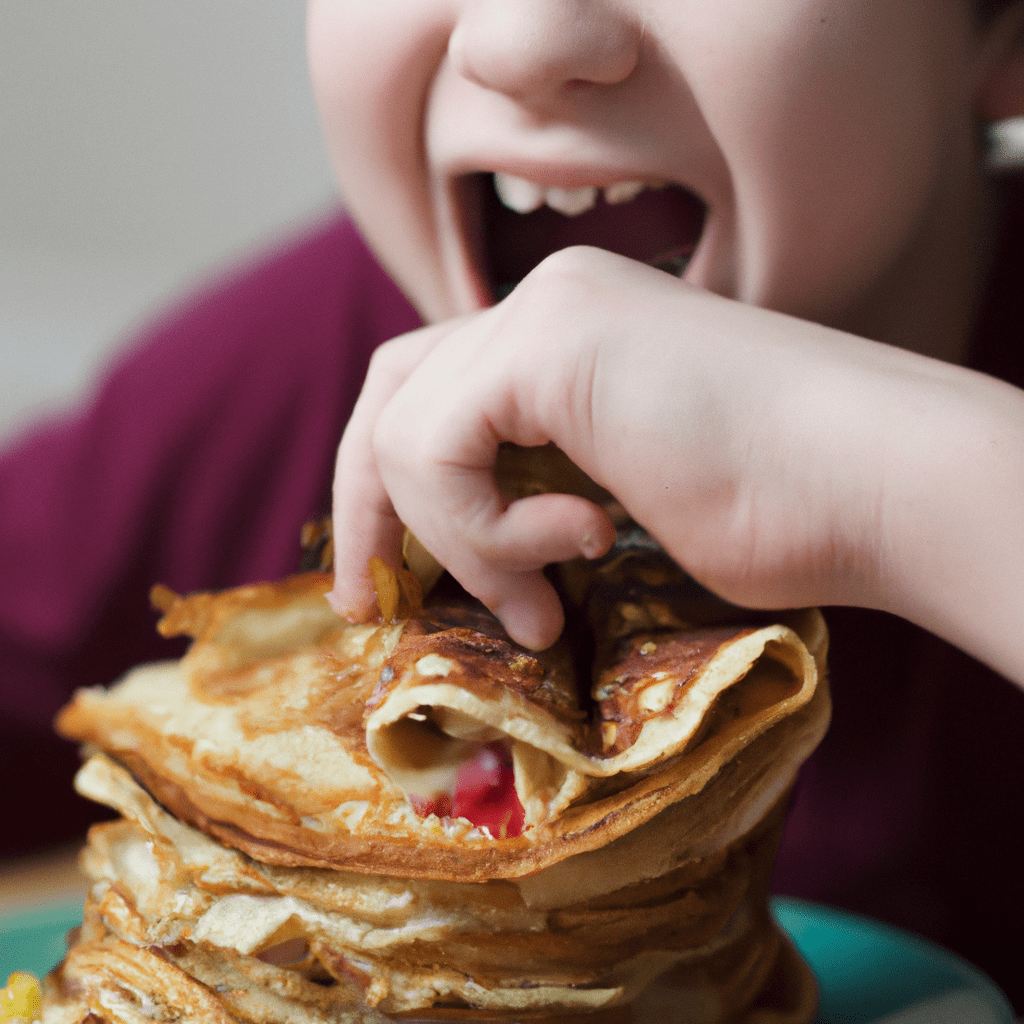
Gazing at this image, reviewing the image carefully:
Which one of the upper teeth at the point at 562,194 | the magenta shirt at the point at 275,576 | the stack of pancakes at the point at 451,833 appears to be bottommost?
the magenta shirt at the point at 275,576

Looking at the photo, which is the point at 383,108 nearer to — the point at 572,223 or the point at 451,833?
the point at 572,223

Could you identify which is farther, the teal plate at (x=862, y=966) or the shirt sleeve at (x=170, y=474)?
the shirt sleeve at (x=170, y=474)

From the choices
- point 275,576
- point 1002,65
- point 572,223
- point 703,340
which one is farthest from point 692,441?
point 275,576

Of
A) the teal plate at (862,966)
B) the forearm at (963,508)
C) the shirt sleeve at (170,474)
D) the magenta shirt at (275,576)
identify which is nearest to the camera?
the forearm at (963,508)

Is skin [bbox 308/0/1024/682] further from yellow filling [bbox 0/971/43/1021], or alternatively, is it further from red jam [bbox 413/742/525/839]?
yellow filling [bbox 0/971/43/1021]

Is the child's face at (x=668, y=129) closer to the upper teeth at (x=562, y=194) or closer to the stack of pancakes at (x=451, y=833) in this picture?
the upper teeth at (x=562, y=194)

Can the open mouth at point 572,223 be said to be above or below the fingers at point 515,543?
above

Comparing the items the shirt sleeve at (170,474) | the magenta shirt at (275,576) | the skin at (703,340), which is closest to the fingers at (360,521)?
the skin at (703,340)
